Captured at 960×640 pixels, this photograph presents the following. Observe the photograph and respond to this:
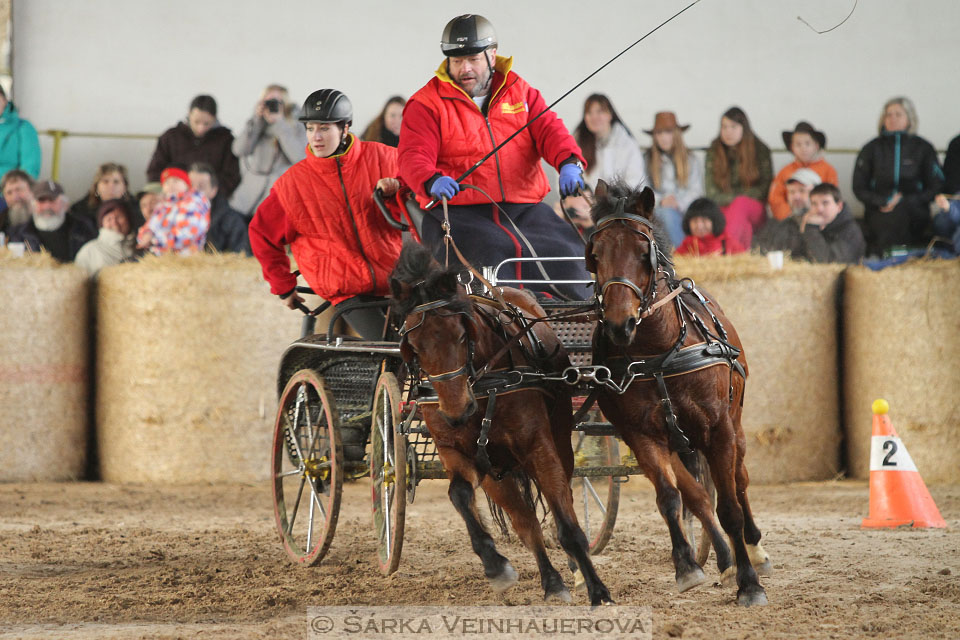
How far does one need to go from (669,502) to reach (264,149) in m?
6.31

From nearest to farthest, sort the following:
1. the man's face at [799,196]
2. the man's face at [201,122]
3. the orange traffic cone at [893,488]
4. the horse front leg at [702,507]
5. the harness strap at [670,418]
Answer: the harness strap at [670,418] → the horse front leg at [702,507] → the orange traffic cone at [893,488] → the man's face at [799,196] → the man's face at [201,122]

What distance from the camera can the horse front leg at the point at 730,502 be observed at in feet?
14.1

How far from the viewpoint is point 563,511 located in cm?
415

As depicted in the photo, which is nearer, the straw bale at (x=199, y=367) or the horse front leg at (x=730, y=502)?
the horse front leg at (x=730, y=502)

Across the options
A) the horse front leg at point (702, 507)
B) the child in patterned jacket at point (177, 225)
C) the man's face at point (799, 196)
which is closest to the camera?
the horse front leg at point (702, 507)

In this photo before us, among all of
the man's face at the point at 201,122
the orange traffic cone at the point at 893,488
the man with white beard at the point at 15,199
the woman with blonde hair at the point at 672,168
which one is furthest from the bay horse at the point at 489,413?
the man with white beard at the point at 15,199

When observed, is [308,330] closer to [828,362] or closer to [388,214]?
[388,214]

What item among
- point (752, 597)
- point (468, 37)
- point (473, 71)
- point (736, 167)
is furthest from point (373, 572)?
point (736, 167)

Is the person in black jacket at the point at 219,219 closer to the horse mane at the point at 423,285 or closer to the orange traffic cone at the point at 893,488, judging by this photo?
the orange traffic cone at the point at 893,488

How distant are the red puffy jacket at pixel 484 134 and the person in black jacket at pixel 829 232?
14.3 ft

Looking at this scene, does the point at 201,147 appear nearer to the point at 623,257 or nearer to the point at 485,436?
the point at 485,436

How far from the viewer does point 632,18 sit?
36.6 feet

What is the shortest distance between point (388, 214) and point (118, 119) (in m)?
6.16

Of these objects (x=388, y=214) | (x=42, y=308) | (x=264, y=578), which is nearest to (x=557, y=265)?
(x=388, y=214)
